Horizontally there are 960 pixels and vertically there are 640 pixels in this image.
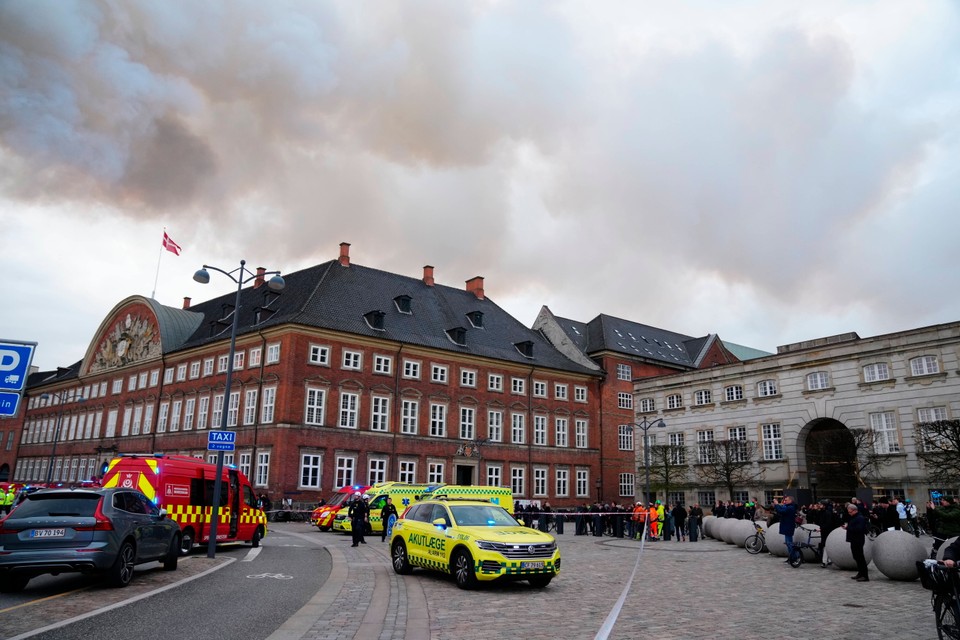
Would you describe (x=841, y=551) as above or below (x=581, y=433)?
below

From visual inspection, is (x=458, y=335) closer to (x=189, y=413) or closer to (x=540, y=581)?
(x=189, y=413)

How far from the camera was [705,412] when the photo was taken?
160 ft

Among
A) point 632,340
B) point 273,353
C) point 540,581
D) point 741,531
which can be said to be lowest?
point 540,581

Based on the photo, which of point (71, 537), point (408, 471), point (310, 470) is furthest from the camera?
point (408, 471)

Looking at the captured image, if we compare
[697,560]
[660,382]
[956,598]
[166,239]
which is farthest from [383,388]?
[956,598]

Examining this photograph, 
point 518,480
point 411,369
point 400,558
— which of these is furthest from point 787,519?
point 518,480

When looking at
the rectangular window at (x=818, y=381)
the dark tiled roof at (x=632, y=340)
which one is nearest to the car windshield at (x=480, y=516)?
the rectangular window at (x=818, y=381)

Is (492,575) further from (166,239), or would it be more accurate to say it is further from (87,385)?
(87,385)

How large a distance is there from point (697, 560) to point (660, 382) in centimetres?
3361

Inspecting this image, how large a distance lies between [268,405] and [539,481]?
21743 mm

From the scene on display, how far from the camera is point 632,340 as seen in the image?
66.1m

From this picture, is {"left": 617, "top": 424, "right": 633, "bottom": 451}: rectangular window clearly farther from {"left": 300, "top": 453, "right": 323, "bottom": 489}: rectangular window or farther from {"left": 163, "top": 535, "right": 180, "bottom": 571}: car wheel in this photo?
{"left": 163, "top": 535, "right": 180, "bottom": 571}: car wheel

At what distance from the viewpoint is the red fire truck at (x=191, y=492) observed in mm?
18250

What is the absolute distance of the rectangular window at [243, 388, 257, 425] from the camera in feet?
146
